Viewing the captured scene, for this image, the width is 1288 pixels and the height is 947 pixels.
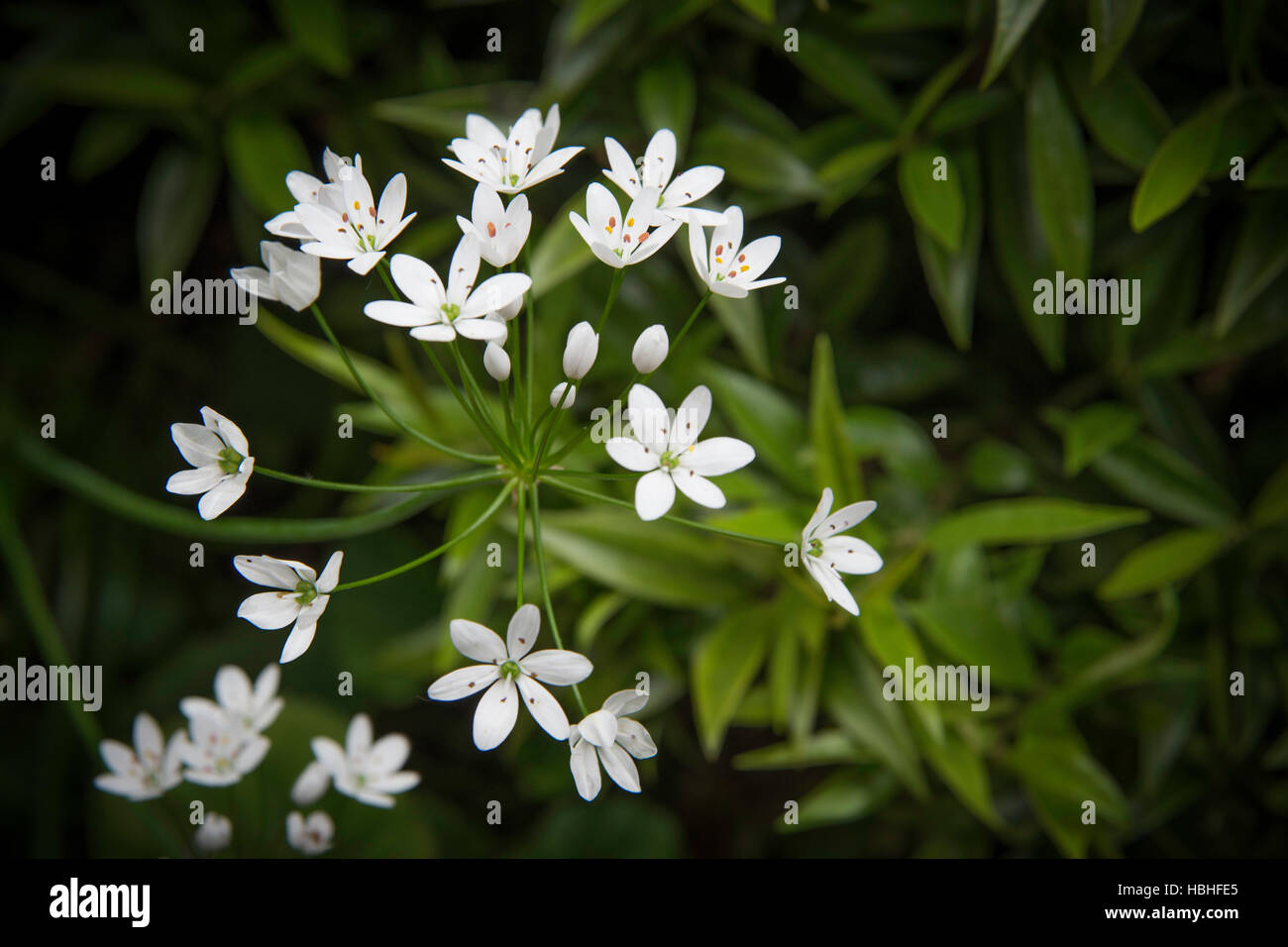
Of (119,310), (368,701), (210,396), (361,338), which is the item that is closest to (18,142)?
(119,310)

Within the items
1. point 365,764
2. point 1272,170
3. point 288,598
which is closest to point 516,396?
point 288,598

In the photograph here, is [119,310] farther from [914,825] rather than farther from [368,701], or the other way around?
[914,825]

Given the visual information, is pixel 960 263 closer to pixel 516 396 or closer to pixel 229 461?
pixel 516 396

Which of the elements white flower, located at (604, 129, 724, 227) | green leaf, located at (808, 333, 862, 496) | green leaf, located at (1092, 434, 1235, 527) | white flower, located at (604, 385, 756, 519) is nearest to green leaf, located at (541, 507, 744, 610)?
green leaf, located at (808, 333, 862, 496)

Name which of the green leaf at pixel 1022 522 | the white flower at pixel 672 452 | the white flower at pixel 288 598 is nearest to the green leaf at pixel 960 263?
the green leaf at pixel 1022 522

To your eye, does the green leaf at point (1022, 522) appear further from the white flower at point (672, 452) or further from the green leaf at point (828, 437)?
the white flower at point (672, 452)

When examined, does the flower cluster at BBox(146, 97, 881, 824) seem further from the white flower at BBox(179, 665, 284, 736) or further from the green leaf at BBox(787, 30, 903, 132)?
the green leaf at BBox(787, 30, 903, 132)
